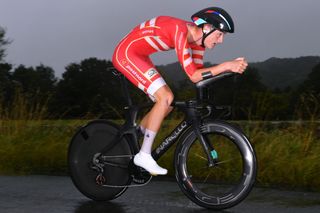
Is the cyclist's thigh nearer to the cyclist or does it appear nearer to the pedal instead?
the cyclist

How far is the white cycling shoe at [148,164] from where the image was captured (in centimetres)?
511

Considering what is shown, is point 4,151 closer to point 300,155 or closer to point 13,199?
point 13,199

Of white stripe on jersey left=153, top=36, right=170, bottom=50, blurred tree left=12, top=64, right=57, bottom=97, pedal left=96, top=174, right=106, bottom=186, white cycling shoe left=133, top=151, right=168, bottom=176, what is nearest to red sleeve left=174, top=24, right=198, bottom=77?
white stripe on jersey left=153, top=36, right=170, bottom=50

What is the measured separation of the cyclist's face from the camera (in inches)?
197

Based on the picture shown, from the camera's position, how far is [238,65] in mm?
4723

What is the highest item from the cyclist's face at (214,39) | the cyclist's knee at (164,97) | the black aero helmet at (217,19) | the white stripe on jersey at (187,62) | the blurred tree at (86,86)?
the black aero helmet at (217,19)

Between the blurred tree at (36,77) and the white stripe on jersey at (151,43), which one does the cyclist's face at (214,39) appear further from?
the blurred tree at (36,77)

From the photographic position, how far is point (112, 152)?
5594mm

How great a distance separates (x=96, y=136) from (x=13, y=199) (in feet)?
3.57

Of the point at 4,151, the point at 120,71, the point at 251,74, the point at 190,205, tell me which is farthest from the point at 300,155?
the point at 251,74

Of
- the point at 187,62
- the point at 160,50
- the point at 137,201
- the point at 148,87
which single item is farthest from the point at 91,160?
the point at 187,62

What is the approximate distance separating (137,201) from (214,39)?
1.81 meters

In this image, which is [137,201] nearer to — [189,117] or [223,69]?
[189,117]

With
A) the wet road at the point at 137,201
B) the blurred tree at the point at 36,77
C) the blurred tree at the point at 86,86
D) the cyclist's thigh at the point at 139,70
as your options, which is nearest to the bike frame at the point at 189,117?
the cyclist's thigh at the point at 139,70
